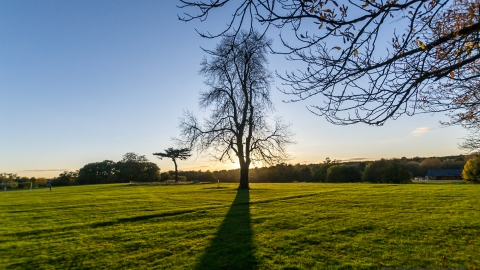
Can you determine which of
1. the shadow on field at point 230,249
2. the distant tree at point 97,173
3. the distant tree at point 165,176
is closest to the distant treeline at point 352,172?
the distant tree at point 165,176

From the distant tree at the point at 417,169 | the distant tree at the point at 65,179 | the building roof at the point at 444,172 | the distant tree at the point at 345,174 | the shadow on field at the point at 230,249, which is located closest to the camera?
the shadow on field at the point at 230,249

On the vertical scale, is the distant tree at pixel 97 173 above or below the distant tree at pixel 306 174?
above

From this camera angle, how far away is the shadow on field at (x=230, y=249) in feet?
16.0

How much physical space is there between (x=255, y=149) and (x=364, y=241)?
15956 mm

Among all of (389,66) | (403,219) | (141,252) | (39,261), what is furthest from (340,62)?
(403,219)

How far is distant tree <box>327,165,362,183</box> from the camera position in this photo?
151 feet

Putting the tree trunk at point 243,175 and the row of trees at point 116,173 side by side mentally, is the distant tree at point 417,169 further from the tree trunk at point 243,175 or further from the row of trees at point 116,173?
the tree trunk at point 243,175

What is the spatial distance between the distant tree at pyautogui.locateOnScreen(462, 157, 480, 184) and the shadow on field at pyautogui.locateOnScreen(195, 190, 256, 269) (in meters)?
34.6

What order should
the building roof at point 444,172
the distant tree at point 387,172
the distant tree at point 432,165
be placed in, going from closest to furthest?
the distant tree at point 387,172 → the building roof at point 444,172 → the distant tree at point 432,165

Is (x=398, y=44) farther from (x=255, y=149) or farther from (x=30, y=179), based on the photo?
(x=30, y=179)

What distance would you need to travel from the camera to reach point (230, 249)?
5.71 metres

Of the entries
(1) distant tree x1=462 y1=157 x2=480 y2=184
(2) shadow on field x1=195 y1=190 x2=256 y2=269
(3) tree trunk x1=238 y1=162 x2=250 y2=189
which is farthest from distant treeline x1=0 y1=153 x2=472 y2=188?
(2) shadow on field x1=195 y1=190 x2=256 y2=269

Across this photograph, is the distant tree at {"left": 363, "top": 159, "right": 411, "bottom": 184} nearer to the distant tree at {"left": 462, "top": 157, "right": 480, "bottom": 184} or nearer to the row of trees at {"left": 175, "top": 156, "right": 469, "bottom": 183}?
the row of trees at {"left": 175, "top": 156, "right": 469, "bottom": 183}

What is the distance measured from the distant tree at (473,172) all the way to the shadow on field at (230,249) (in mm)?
34559
